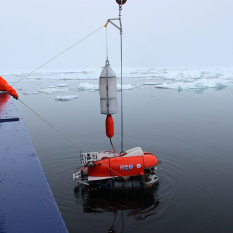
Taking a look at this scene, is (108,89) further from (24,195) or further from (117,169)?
(24,195)

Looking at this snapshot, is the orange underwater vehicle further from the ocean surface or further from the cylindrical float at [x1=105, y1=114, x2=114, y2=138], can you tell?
the ocean surface

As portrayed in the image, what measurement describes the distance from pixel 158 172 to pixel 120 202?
187cm

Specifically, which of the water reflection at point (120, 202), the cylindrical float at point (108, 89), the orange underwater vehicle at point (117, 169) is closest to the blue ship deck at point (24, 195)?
the cylindrical float at point (108, 89)

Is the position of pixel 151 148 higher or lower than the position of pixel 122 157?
lower

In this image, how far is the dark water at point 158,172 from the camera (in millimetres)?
5496

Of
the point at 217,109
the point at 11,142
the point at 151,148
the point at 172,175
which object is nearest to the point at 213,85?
the point at 217,109

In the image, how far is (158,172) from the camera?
7703 mm

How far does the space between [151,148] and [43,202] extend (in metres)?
7.86

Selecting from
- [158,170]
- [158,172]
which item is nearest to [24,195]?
[158,172]

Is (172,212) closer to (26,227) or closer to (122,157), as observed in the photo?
(122,157)

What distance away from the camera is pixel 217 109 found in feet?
52.4

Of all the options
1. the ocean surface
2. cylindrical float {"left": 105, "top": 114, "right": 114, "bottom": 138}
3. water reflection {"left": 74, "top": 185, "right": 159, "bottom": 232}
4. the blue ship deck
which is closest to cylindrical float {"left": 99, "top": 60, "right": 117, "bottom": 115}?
cylindrical float {"left": 105, "top": 114, "right": 114, "bottom": 138}

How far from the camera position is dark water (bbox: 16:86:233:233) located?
550 cm

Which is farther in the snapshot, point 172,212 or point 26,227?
point 172,212
